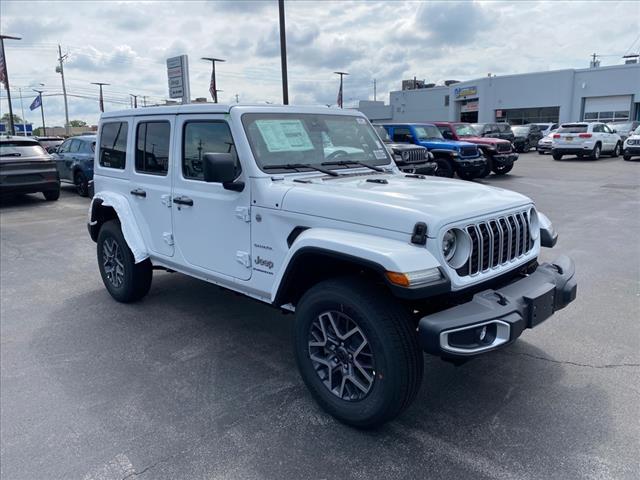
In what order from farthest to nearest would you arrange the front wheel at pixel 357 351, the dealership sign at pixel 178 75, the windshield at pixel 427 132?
the windshield at pixel 427 132, the dealership sign at pixel 178 75, the front wheel at pixel 357 351

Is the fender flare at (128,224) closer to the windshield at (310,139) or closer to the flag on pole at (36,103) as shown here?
the windshield at (310,139)

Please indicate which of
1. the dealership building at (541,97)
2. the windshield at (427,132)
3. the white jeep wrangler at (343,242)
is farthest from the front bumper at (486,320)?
the dealership building at (541,97)

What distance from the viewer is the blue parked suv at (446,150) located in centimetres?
1478

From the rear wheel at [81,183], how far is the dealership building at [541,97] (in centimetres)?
3742

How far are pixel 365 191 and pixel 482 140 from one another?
1445 centimetres

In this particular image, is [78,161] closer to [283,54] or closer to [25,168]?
[25,168]

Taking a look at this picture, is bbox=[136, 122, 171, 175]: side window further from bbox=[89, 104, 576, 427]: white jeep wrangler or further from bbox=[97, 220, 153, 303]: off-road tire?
bbox=[97, 220, 153, 303]: off-road tire

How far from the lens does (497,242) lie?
3242 mm

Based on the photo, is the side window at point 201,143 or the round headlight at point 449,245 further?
the side window at point 201,143

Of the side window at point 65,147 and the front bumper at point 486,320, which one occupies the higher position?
the side window at point 65,147

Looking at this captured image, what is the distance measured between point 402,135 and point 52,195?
32.4 feet

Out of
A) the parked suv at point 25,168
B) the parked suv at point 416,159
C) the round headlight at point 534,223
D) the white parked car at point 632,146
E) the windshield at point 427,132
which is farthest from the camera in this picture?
the white parked car at point 632,146

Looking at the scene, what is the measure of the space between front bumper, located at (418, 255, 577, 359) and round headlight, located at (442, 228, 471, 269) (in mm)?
223

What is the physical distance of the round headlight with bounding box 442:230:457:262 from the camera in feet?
9.75
